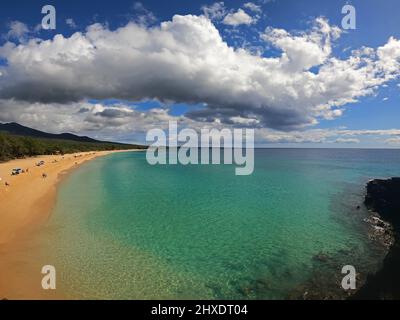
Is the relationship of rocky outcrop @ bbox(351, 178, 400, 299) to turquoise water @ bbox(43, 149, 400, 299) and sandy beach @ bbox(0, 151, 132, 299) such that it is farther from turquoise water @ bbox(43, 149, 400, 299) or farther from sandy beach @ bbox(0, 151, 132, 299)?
sandy beach @ bbox(0, 151, 132, 299)

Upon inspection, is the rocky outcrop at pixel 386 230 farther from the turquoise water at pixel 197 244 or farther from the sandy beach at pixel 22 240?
the sandy beach at pixel 22 240

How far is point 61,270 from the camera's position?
1942 centimetres

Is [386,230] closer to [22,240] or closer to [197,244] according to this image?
[197,244]

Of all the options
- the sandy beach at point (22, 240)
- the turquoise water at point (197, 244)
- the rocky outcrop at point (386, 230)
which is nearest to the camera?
the sandy beach at point (22, 240)

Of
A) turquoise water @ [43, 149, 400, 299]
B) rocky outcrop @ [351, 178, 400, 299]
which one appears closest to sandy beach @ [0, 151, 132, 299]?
turquoise water @ [43, 149, 400, 299]

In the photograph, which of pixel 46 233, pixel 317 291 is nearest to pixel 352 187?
pixel 317 291

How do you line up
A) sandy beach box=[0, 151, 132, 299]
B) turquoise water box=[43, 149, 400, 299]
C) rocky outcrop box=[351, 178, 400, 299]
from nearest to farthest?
1. sandy beach box=[0, 151, 132, 299]
2. rocky outcrop box=[351, 178, 400, 299]
3. turquoise water box=[43, 149, 400, 299]

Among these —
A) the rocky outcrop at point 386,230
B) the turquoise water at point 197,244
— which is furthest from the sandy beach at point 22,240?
the rocky outcrop at point 386,230

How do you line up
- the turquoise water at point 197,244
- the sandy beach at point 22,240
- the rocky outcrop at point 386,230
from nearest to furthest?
the sandy beach at point 22,240 → the rocky outcrop at point 386,230 → the turquoise water at point 197,244

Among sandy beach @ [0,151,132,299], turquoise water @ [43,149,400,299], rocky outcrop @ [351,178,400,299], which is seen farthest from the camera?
turquoise water @ [43,149,400,299]

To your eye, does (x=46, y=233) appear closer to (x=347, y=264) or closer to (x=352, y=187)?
(x=347, y=264)

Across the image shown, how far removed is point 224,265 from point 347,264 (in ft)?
32.0

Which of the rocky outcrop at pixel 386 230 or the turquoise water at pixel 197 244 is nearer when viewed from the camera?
the rocky outcrop at pixel 386 230

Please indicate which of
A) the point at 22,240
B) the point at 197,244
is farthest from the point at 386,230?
the point at 22,240
